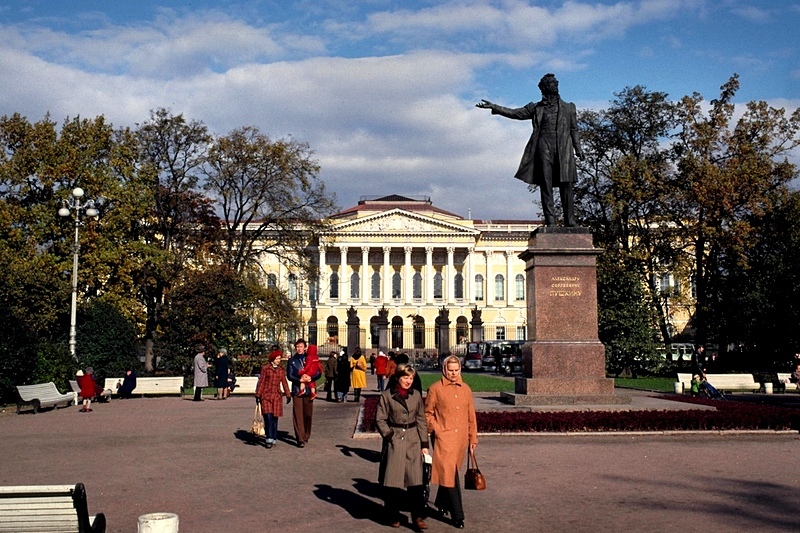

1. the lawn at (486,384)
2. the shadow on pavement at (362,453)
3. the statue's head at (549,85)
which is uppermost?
the statue's head at (549,85)

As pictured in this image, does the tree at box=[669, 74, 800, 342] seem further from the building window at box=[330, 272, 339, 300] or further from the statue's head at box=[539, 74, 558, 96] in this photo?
the building window at box=[330, 272, 339, 300]

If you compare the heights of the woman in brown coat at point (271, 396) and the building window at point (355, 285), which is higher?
the building window at point (355, 285)

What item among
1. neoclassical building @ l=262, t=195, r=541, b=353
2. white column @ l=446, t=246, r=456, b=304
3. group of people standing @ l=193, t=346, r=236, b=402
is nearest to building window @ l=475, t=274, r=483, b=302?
neoclassical building @ l=262, t=195, r=541, b=353

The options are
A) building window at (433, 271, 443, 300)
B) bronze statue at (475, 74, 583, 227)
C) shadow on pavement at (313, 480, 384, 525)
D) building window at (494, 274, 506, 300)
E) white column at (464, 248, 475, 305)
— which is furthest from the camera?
building window at (494, 274, 506, 300)

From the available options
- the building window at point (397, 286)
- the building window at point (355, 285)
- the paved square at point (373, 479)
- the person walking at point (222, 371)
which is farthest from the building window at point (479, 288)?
the paved square at point (373, 479)

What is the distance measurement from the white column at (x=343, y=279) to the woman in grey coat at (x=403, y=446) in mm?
82942

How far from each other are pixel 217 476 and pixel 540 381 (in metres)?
7.21

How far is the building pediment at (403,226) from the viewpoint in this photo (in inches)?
3563

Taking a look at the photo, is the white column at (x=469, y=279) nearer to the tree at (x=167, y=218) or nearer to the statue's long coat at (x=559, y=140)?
the tree at (x=167, y=218)

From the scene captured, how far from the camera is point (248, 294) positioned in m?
37.2

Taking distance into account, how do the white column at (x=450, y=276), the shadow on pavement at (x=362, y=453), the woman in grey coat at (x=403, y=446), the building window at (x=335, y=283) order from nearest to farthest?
the woman in grey coat at (x=403, y=446) → the shadow on pavement at (x=362, y=453) → the white column at (x=450, y=276) → the building window at (x=335, y=283)

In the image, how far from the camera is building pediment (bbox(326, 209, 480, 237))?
297ft

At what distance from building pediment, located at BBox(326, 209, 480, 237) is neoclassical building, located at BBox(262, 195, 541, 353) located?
0.11 metres

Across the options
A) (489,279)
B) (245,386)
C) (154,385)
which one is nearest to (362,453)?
(245,386)
